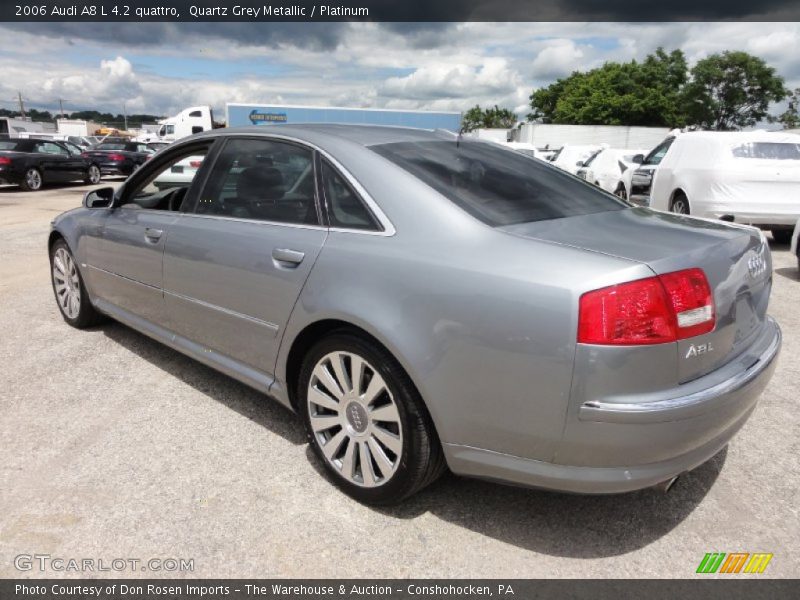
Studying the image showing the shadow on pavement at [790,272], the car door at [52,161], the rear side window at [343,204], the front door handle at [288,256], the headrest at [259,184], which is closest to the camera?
the rear side window at [343,204]

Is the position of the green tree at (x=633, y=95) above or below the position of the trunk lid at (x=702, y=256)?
above

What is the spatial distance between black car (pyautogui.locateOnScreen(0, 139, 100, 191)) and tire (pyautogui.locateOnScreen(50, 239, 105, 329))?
14.6m

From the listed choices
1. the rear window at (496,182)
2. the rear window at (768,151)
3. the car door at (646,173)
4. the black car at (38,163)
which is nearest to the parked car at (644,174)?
the car door at (646,173)

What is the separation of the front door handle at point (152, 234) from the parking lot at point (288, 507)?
91 centimetres

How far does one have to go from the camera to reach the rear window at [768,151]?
8.38 m

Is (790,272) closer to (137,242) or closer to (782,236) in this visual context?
(782,236)

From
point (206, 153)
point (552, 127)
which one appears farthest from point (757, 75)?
point (206, 153)

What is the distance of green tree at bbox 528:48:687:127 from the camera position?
186 feet

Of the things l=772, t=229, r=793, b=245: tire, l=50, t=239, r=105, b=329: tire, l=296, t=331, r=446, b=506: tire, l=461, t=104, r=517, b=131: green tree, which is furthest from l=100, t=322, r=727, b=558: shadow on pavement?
l=461, t=104, r=517, b=131: green tree

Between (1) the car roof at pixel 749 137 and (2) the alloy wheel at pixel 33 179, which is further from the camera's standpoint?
(2) the alloy wheel at pixel 33 179

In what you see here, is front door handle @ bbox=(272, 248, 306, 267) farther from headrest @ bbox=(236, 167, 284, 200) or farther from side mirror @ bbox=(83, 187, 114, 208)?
side mirror @ bbox=(83, 187, 114, 208)

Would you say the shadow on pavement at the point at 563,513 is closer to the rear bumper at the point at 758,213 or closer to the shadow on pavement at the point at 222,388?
the shadow on pavement at the point at 222,388
